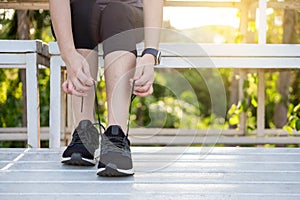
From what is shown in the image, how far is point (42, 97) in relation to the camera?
13.8ft

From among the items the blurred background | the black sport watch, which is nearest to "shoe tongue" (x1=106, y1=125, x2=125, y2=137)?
the black sport watch

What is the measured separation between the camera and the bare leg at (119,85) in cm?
172

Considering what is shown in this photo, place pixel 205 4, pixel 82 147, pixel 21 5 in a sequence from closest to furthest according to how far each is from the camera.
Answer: pixel 82 147 → pixel 21 5 → pixel 205 4

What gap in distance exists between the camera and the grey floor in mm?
1426

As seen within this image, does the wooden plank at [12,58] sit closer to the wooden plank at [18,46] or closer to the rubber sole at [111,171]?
the wooden plank at [18,46]

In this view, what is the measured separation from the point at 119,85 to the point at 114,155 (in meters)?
0.22

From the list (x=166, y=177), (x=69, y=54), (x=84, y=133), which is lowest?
(x=166, y=177)

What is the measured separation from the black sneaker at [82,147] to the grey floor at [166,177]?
0.03 metres

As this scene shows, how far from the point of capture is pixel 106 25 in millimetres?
1854

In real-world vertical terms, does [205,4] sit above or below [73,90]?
above

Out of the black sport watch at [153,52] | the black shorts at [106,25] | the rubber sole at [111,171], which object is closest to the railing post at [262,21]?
the black shorts at [106,25]

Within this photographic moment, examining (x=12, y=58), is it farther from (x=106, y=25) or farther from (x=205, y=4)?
(x=205, y=4)

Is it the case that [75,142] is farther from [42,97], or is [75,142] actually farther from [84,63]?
[42,97]

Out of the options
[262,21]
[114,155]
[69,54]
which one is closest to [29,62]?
[69,54]
